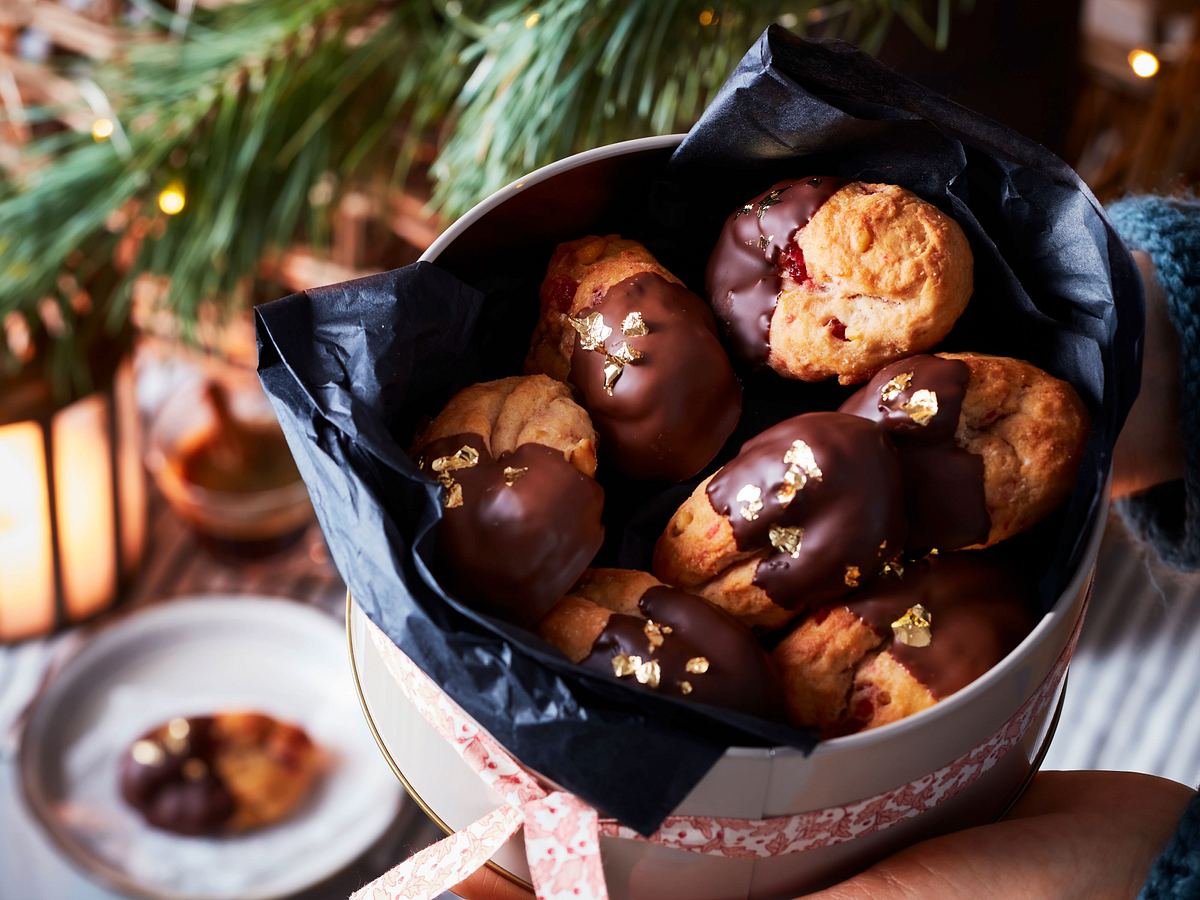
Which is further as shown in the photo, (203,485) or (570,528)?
(203,485)

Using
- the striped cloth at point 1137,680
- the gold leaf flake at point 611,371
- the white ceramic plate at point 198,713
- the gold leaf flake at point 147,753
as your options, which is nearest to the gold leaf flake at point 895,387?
the gold leaf flake at point 611,371

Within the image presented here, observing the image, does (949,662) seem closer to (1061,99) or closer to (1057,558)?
(1057,558)

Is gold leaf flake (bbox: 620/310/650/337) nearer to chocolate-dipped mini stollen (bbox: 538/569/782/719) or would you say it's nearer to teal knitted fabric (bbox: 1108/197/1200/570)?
chocolate-dipped mini stollen (bbox: 538/569/782/719)

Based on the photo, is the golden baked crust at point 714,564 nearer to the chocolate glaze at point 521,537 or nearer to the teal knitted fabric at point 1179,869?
the chocolate glaze at point 521,537

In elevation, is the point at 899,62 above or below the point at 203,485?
above

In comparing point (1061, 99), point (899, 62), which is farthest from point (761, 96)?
point (1061, 99)

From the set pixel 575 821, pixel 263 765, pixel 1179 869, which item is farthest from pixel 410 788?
pixel 263 765

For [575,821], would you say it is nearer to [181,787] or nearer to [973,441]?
[973,441]
